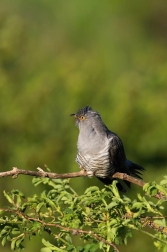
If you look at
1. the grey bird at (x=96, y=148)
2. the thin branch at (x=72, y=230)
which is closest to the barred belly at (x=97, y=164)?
the grey bird at (x=96, y=148)

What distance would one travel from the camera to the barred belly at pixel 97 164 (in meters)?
4.90

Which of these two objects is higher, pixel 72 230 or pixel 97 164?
pixel 97 164

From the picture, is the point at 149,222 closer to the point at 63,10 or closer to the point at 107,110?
the point at 107,110

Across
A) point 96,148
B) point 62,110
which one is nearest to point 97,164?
point 96,148

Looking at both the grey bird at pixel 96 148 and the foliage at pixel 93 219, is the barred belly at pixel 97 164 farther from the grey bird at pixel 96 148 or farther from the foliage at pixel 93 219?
the foliage at pixel 93 219

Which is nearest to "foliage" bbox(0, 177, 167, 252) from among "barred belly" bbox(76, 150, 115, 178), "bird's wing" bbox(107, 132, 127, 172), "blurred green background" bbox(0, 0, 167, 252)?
"barred belly" bbox(76, 150, 115, 178)

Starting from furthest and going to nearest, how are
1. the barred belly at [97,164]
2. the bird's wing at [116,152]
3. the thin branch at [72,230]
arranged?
the bird's wing at [116,152], the barred belly at [97,164], the thin branch at [72,230]

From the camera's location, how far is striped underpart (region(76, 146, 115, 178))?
4.90 meters

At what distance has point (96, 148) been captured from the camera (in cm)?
499

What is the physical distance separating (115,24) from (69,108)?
42.1 feet

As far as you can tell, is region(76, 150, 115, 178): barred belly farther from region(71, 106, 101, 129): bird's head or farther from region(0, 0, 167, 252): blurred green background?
region(0, 0, 167, 252): blurred green background

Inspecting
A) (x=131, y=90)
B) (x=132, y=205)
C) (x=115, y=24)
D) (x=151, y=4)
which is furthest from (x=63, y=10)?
(x=132, y=205)

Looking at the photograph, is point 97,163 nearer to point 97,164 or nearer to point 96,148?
point 97,164

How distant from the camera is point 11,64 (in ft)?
34.6
